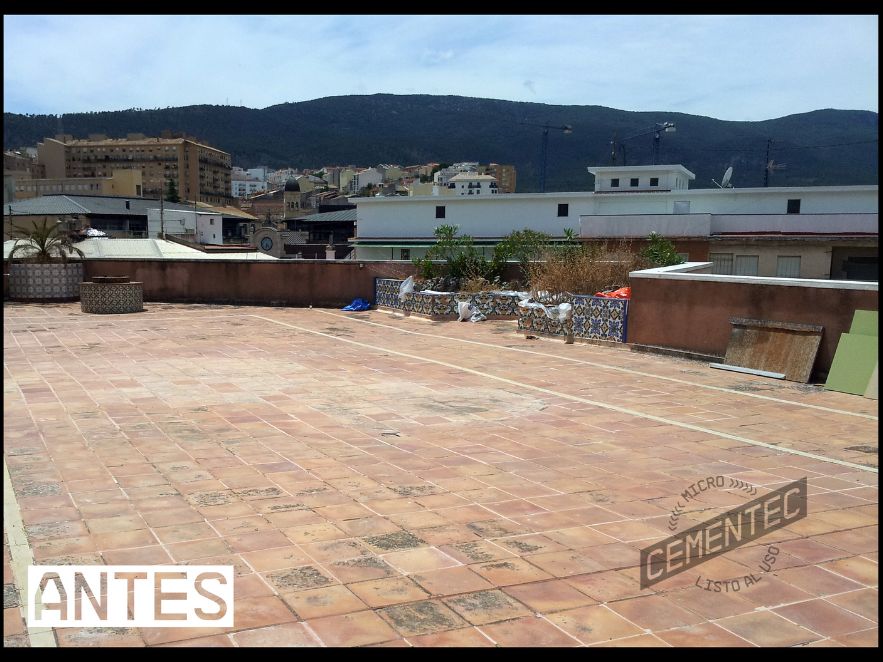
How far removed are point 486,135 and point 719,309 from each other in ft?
529

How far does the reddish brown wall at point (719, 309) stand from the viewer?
9930 millimetres

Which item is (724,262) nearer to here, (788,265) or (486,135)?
(788,265)

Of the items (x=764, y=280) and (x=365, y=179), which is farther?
(x=365, y=179)

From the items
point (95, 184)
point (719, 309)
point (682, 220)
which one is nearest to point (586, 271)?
point (719, 309)

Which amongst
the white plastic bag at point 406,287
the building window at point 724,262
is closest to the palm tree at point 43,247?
the white plastic bag at point 406,287

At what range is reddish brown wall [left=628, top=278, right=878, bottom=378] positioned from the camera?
32.6 feet

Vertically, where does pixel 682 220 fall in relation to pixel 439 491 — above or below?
above

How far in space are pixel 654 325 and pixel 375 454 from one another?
7.23 metres

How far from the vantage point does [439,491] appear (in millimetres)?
5457

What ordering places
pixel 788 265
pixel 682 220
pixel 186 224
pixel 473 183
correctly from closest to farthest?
pixel 788 265 → pixel 682 220 → pixel 186 224 → pixel 473 183

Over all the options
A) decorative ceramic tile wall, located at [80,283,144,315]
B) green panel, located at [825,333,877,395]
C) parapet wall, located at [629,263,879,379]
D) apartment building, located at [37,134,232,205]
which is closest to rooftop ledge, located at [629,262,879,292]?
parapet wall, located at [629,263,879,379]

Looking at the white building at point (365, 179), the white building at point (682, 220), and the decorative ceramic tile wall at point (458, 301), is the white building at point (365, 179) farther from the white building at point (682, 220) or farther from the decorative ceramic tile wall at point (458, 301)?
the decorative ceramic tile wall at point (458, 301)

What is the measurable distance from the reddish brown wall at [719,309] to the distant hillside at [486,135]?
111 metres
